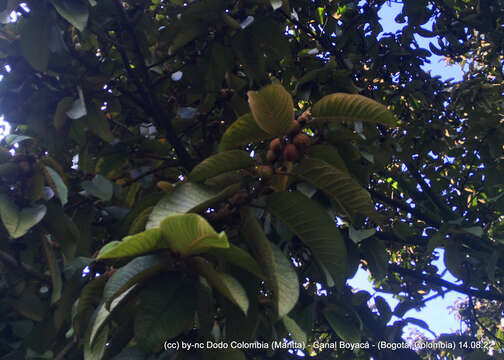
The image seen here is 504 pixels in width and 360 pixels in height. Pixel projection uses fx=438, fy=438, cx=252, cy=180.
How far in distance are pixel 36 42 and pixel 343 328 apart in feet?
5.45

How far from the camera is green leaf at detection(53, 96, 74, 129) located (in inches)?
67.4

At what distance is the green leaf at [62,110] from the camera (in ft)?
5.62

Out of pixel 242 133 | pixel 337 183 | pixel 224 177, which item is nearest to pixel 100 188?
pixel 224 177

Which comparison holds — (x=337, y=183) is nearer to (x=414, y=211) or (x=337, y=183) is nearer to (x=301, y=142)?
(x=301, y=142)

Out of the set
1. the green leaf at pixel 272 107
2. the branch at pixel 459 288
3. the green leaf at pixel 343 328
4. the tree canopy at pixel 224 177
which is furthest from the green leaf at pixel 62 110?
the branch at pixel 459 288

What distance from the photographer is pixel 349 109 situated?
1.18 meters

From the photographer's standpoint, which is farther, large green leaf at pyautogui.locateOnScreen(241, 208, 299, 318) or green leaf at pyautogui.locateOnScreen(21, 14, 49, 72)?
green leaf at pyautogui.locateOnScreen(21, 14, 49, 72)

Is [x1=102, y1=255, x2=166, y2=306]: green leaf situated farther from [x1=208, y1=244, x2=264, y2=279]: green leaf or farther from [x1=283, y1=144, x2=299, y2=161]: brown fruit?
[x1=283, y1=144, x2=299, y2=161]: brown fruit

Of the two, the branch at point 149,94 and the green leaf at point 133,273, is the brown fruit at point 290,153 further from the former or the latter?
the branch at point 149,94

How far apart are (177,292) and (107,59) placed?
145 centimetres

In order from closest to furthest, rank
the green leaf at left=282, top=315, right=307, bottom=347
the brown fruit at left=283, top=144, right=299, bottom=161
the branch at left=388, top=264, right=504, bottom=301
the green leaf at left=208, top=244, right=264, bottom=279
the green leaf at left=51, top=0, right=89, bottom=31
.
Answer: the green leaf at left=208, top=244, right=264, bottom=279 < the brown fruit at left=283, top=144, right=299, bottom=161 < the green leaf at left=282, top=315, right=307, bottom=347 < the green leaf at left=51, top=0, right=89, bottom=31 < the branch at left=388, top=264, right=504, bottom=301

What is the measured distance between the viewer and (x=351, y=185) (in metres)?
1.18

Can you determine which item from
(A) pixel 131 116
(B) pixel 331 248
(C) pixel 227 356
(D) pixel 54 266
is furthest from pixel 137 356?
(A) pixel 131 116

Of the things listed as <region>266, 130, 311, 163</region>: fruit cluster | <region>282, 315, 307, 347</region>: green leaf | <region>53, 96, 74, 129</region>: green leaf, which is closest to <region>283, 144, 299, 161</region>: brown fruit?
<region>266, 130, 311, 163</region>: fruit cluster
